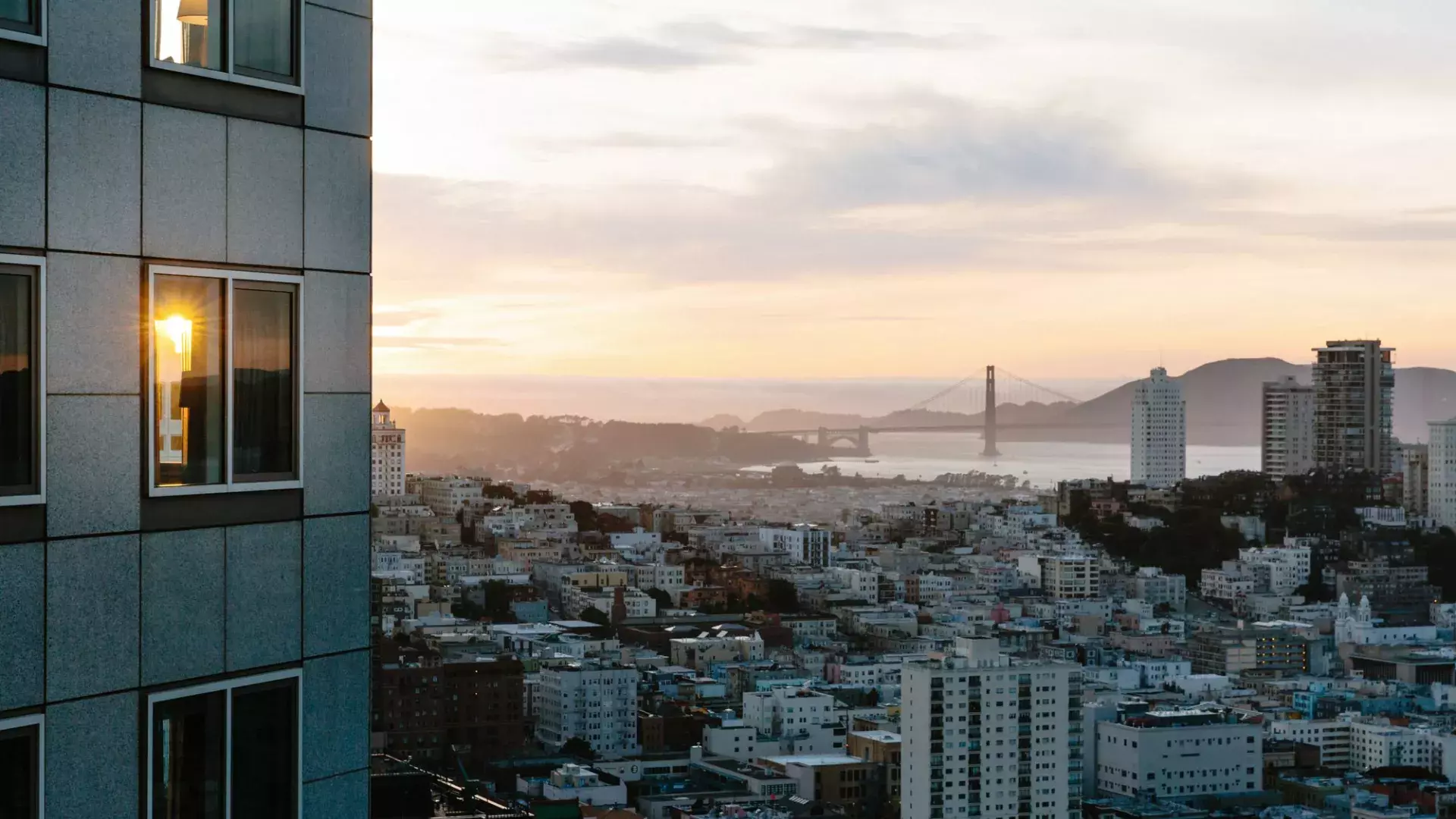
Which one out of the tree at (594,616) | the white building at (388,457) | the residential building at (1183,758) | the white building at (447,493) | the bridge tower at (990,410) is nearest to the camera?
the residential building at (1183,758)

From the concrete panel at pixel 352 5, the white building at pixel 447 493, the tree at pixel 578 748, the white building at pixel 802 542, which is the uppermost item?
the concrete panel at pixel 352 5

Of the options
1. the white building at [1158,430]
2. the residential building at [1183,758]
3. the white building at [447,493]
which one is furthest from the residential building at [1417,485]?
the residential building at [1183,758]

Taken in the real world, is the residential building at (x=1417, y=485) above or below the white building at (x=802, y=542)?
above

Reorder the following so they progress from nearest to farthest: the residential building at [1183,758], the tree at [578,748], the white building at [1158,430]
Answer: the residential building at [1183,758], the tree at [578,748], the white building at [1158,430]

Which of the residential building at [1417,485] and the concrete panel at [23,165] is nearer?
the concrete panel at [23,165]

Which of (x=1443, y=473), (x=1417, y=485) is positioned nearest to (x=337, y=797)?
(x=1443, y=473)

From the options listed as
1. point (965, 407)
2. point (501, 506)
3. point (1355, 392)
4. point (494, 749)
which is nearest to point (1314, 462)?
point (1355, 392)

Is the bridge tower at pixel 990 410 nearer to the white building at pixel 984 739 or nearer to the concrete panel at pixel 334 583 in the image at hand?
the white building at pixel 984 739
